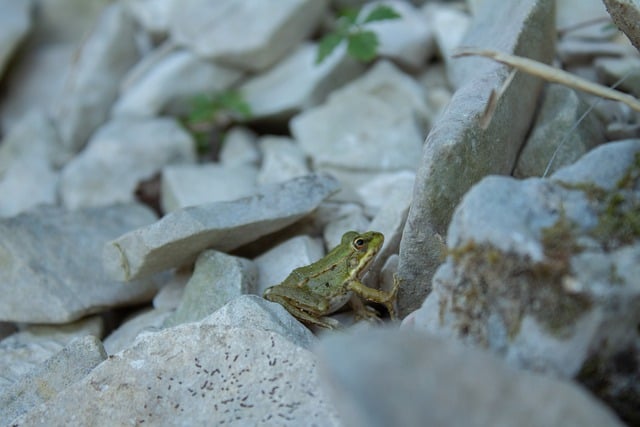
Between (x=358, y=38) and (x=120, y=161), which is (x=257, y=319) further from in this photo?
(x=120, y=161)

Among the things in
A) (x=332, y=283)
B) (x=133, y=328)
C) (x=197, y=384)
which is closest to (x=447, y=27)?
(x=332, y=283)

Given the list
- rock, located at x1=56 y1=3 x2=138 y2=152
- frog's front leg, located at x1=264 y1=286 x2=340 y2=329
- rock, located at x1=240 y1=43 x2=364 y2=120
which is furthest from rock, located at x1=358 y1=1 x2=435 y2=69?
frog's front leg, located at x1=264 y1=286 x2=340 y2=329

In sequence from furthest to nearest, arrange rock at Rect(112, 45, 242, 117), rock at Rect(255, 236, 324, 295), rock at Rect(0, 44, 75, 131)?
rock at Rect(0, 44, 75, 131) < rock at Rect(112, 45, 242, 117) < rock at Rect(255, 236, 324, 295)

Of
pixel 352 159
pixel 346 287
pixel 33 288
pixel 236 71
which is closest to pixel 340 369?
pixel 346 287

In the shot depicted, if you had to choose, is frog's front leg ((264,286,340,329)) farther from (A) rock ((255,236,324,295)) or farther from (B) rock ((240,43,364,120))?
(B) rock ((240,43,364,120))

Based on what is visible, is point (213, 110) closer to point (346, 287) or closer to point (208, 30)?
point (208, 30)
